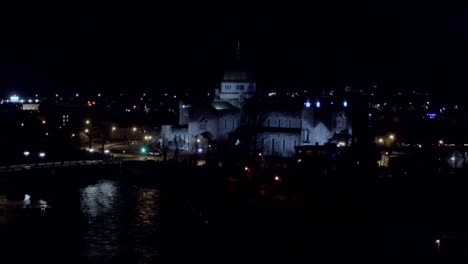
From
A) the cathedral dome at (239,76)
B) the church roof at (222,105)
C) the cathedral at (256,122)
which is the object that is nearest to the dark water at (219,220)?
the cathedral at (256,122)

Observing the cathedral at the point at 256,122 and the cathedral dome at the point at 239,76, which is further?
the cathedral dome at the point at 239,76

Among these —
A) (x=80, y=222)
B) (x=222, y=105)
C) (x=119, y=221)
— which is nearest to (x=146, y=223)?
(x=119, y=221)

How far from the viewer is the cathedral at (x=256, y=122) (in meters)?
44.8

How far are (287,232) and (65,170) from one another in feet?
61.6

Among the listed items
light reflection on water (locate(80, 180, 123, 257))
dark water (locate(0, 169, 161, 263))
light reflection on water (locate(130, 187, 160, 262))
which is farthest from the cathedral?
light reflection on water (locate(130, 187, 160, 262))

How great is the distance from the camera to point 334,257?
950 inches

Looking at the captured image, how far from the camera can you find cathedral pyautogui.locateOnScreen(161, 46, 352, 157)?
44812 mm

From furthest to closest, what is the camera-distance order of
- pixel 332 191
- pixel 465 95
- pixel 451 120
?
pixel 465 95 → pixel 451 120 → pixel 332 191

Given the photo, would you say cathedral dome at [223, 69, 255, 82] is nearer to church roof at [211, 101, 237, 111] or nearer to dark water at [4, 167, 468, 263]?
church roof at [211, 101, 237, 111]

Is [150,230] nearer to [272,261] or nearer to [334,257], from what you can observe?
[272,261]

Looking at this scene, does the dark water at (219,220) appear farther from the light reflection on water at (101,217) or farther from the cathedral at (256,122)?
the cathedral at (256,122)

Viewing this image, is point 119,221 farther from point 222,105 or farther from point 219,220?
point 222,105

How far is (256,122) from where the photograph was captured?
159 feet

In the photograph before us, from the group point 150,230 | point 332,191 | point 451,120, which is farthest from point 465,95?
point 150,230
